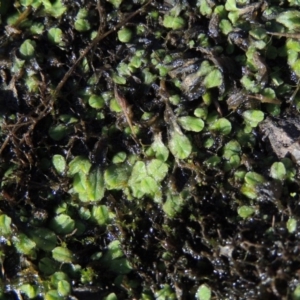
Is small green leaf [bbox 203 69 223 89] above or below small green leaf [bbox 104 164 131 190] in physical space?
above

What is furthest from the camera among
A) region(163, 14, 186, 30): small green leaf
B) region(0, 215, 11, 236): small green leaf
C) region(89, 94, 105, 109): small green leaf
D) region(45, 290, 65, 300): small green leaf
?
region(163, 14, 186, 30): small green leaf

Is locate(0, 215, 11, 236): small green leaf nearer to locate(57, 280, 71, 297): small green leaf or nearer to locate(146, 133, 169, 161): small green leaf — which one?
locate(57, 280, 71, 297): small green leaf

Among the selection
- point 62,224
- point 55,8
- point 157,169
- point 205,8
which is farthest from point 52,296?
point 205,8

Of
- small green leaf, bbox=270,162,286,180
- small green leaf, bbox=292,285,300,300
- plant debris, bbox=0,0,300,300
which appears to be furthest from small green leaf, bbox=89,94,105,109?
small green leaf, bbox=292,285,300,300

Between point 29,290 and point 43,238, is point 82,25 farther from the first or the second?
point 29,290

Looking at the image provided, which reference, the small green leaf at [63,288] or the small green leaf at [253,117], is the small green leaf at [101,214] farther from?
the small green leaf at [253,117]

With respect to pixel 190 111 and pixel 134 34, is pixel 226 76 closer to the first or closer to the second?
pixel 190 111

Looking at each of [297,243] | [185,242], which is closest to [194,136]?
[185,242]
